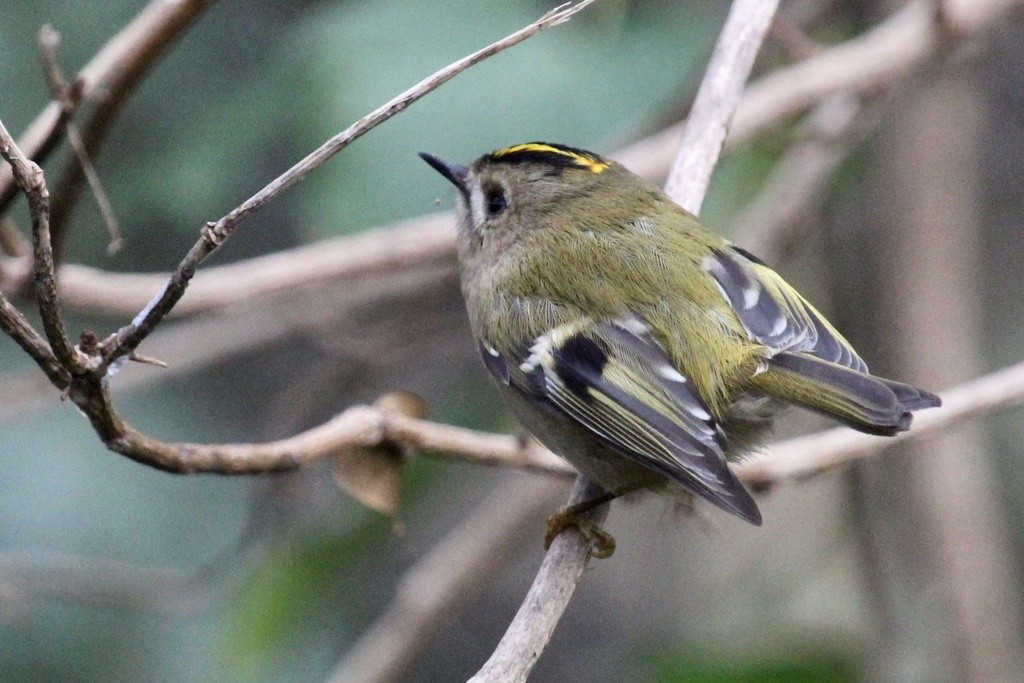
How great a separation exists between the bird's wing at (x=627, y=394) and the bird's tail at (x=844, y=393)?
0.43ft

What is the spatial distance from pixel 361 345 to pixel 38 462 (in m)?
0.82

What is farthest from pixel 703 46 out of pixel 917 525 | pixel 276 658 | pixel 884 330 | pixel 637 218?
pixel 276 658

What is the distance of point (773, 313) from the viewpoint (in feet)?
Answer: 6.88

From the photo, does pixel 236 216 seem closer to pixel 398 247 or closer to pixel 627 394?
pixel 627 394

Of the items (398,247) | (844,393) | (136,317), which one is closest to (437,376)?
(398,247)

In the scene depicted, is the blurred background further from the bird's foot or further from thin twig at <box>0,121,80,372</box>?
thin twig at <box>0,121,80,372</box>

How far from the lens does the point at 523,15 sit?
2.72 m

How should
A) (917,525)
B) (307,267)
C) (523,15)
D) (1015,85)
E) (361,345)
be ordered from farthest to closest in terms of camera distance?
(1015,85) → (917,525) → (361,345) → (523,15) → (307,267)

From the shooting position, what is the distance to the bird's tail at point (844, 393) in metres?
1.80

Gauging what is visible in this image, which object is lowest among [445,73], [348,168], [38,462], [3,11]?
[38,462]

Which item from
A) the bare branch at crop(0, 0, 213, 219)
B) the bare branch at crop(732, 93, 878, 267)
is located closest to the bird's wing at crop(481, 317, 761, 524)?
the bare branch at crop(0, 0, 213, 219)

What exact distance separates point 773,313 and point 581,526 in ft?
1.66

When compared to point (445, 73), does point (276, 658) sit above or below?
below

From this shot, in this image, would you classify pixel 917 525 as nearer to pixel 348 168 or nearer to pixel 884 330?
pixel 884 330
